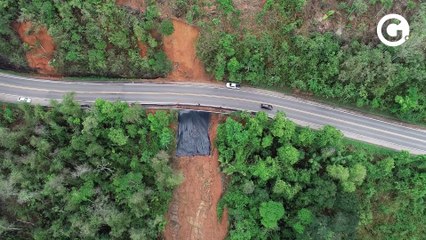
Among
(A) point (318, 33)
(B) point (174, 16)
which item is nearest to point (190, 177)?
(B) point (174, 16)

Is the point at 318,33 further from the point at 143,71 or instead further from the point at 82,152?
the point at 82,152

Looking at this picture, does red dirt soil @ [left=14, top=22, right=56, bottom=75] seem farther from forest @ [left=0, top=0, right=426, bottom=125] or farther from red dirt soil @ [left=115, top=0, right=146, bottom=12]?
red dirt soil @ [left=115, top=0, right=146, bottom=12]

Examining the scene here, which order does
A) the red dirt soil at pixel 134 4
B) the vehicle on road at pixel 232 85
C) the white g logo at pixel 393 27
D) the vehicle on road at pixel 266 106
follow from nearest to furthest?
the white g logo at pixel 393 27 < the red dirt soil at pixel 134 4 < the vehicle on road at pixel 266 106 < the vehicle on road at pixel 232 85

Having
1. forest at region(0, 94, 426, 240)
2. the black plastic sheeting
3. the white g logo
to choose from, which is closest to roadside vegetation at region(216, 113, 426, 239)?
forest at region(0, 94, 426, 240)

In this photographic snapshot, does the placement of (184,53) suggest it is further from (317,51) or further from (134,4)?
(317,51)

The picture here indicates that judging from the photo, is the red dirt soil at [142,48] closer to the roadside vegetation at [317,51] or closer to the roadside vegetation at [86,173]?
the roadside vegetation at [317,51]

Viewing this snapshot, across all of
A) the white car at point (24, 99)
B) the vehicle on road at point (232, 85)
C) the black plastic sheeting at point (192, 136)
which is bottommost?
the black plastic sheeting at point (192, 136)

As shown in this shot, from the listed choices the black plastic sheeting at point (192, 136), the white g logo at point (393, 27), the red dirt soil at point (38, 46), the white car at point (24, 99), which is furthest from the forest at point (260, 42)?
the black plastic sheeting at point (192, 136)
